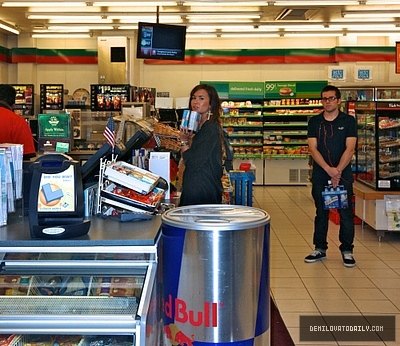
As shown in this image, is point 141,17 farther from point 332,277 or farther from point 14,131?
point 332,277

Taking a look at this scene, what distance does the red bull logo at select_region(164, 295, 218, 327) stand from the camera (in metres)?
2.58

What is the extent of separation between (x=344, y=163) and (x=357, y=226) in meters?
2.69

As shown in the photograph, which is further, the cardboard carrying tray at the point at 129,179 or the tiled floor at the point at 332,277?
the tiled floor at the point at 332,277

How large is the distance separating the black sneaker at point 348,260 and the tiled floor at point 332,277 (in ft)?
0.17

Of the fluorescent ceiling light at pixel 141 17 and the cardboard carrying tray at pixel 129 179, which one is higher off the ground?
the fluorescent ceiling light at pixel 141 17

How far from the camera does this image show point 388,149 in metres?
7.84

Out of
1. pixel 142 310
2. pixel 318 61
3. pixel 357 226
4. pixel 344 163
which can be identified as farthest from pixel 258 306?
pixel 318 61

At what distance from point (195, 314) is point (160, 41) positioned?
23.2 feet

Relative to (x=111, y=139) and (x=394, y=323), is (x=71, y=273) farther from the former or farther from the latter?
(x=394, y=323)

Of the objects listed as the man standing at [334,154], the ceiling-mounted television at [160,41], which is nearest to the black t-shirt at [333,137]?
the man standing at [334,154]

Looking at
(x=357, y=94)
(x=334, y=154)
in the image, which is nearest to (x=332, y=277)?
(x=334, y=154)

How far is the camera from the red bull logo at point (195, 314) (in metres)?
2.58

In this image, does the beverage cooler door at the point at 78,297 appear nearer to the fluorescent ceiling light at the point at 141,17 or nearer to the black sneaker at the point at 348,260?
the black sneaker at the point at 348,260

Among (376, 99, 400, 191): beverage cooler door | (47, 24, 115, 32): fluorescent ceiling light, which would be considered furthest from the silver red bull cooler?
(47, 24, 115, 32): fluorescent ceiling light
